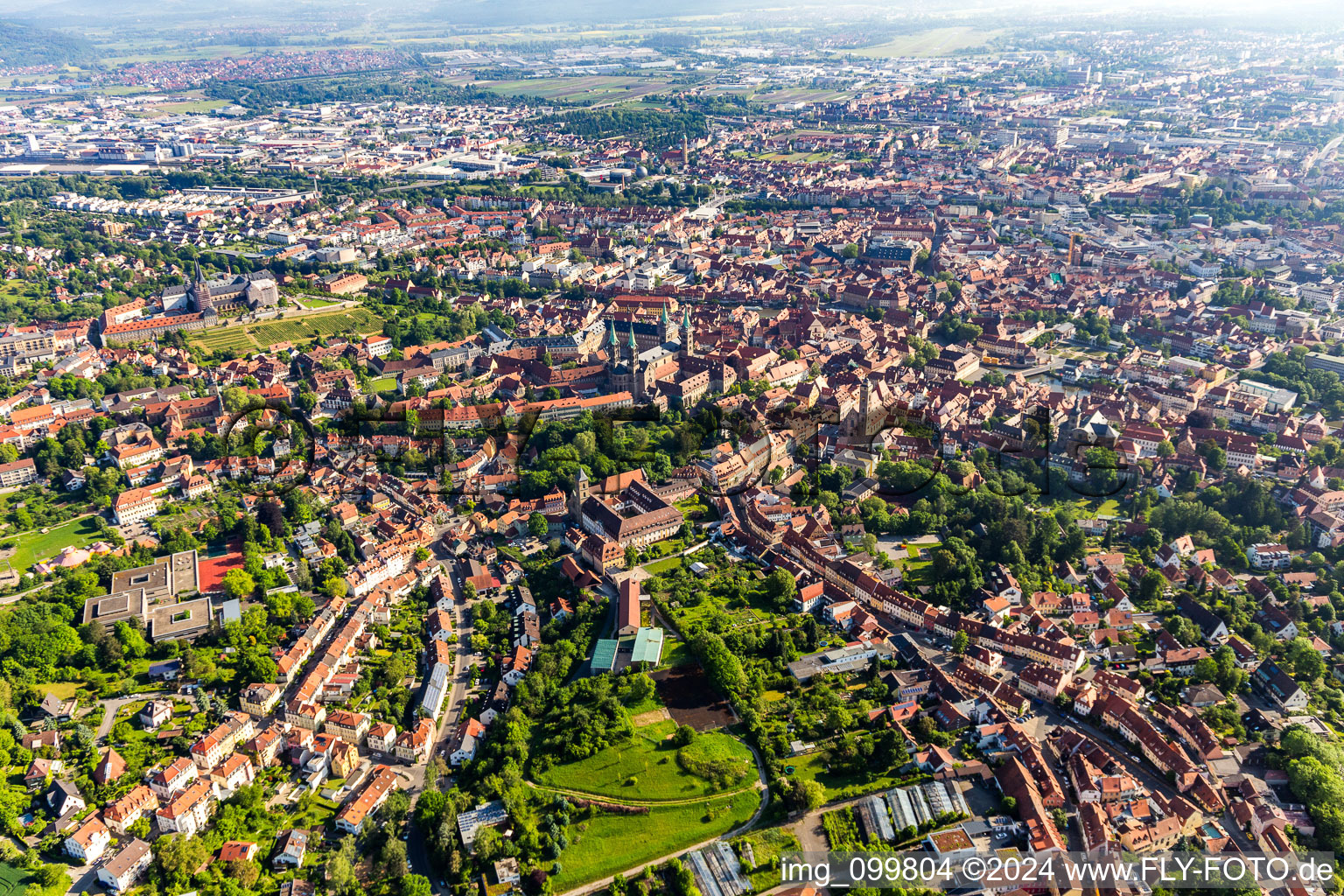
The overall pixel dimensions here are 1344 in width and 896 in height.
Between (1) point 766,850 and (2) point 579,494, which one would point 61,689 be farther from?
(1) point 766,850

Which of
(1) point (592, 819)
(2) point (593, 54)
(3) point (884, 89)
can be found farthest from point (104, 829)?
(2) point (593, 54)

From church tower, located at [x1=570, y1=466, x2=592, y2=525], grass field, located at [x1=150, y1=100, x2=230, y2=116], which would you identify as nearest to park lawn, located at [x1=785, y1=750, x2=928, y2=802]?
church tower, located at [x1=570, y1=466, x2=592, y2=525]

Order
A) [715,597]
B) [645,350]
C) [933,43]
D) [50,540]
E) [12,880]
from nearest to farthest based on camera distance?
[12,880] → [715,597] → [50,540] → [645,350] → [933,43]

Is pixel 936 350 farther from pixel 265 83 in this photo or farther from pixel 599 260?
pixel 265 83

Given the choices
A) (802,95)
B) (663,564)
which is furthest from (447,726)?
(802,95)

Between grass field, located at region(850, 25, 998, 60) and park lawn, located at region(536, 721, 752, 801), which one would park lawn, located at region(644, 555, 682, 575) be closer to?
park lawn, located at region(536, 721, 752, 801)
